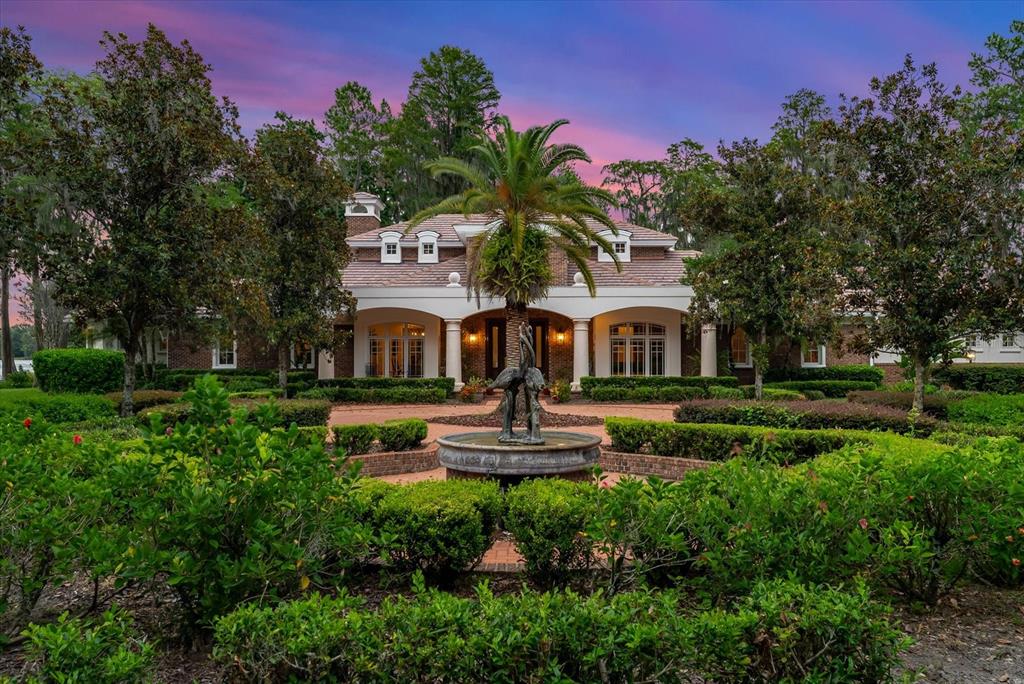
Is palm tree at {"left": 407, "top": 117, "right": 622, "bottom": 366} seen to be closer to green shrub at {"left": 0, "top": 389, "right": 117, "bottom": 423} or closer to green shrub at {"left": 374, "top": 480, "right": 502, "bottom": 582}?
green shrub at {"left": 0, "top": 389, "right": 117, "bottom": 423}

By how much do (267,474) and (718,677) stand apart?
2491 mm

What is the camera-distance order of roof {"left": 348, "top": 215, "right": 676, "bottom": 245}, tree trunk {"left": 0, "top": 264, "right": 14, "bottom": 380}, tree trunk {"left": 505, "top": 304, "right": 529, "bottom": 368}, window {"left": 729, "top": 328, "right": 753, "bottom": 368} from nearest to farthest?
tree trunk {"left": 505, "top": 304, "right": 529, "bottom": 368} → window {"left": 729, "top": 328, "right": 753, "bottom": 368} → tree trunk {"left": 0, "top": 264, "right": 14, "bottom": 380} → roof {"left": 348, "top": 215, "right": 676, "bottom": 245}

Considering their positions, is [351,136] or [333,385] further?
[351,136]

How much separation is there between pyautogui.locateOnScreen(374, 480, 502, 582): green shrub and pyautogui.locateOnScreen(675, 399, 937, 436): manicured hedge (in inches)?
338

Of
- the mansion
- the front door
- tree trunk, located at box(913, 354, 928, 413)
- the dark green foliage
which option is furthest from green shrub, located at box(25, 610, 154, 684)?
the front door

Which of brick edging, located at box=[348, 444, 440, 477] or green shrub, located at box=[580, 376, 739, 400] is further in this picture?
green shrub, located at box=[580, 376, 739, 400]

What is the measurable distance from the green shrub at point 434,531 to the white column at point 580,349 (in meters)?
18.3

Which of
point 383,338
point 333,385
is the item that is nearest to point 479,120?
point 383,338

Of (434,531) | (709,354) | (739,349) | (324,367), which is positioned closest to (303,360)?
(324,367)

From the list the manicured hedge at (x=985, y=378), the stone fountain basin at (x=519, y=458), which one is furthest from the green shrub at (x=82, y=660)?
the manicured hedge at (x=985, y=378)

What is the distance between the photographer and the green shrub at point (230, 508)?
3135 millimetres

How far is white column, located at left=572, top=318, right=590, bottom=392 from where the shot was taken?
23.2m

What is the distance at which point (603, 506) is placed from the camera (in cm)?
401

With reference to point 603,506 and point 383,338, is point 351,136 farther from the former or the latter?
point 603,506
